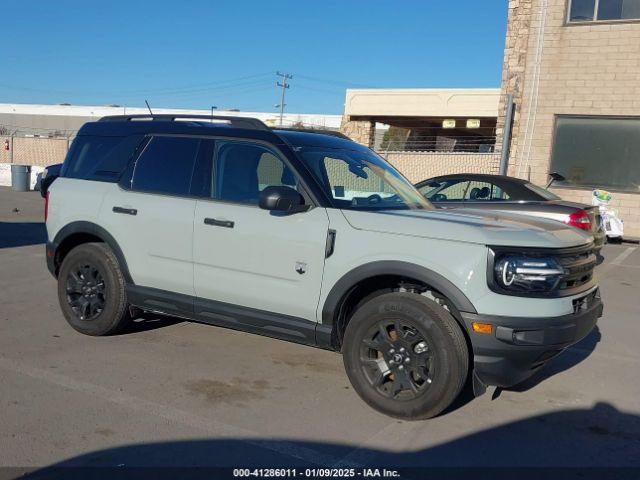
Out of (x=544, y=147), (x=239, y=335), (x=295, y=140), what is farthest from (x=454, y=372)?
(x=544, y=147)

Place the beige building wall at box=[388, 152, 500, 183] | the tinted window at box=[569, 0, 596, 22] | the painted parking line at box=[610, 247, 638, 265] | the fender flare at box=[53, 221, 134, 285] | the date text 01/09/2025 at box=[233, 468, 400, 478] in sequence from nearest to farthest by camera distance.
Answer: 1. the date text 01/09/2025 at box=[233, 468, 400, 478]
2. the fender flare at box=[53, 221, 134, 285]
3. the painted parking line at box=[610, 247, 638, 265]
4. the tinted window at box=[569, 0, 596, 22]
5. the beige building wall at box=[388, 152, 500, 183]

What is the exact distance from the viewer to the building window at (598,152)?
17.5 metres

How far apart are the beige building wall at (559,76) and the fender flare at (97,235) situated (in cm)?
1521

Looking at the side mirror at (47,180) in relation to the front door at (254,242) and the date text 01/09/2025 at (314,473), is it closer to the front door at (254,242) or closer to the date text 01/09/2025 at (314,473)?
the front door at (254,242)

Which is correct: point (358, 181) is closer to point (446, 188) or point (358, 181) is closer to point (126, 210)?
point (126, 210)

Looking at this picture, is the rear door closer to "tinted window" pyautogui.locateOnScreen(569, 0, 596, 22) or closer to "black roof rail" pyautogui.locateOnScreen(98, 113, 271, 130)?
"black roof rail" pyautogui.locateOnScreen(98, 113, 271, 130)

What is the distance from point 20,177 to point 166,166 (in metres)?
21.9

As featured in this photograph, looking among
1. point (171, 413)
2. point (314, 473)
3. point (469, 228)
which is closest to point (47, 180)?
point (171, 413)

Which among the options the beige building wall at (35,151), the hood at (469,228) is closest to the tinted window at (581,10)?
the hood at (469,228)

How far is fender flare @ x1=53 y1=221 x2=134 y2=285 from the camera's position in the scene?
5668 mm

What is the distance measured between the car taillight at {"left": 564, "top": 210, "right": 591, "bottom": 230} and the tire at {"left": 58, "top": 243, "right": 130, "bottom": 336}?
6.12 meters

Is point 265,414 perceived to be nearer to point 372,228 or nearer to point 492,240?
point 372,228

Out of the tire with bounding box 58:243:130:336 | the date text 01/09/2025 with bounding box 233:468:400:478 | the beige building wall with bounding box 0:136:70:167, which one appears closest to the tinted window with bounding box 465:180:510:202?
the tire with bounding box 58:243:130:336

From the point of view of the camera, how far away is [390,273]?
433 cm
